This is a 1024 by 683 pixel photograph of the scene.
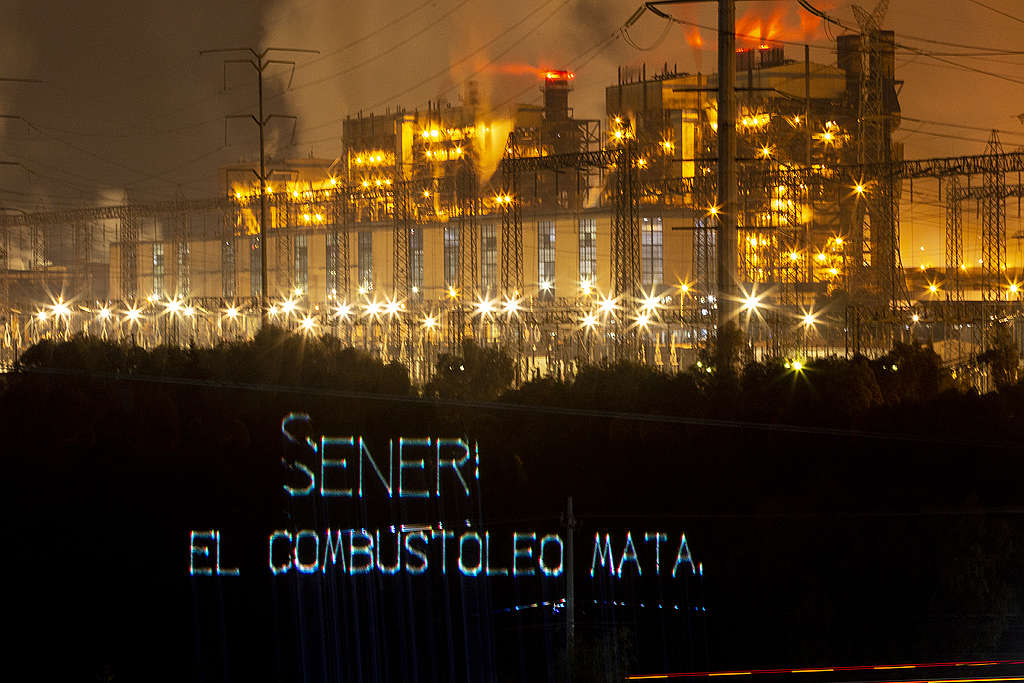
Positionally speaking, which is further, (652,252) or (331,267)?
(331,267)

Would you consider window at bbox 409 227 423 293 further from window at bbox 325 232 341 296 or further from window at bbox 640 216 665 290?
window at bbox 640 216 665 290

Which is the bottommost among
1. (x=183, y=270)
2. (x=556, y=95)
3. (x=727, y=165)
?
(x=727, y=165)

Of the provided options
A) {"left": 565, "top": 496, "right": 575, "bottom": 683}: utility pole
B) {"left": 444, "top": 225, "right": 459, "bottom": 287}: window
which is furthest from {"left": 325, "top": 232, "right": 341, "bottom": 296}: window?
{"left": 565, "top": 496, "right": 575, "bottom": 683}: utility pole

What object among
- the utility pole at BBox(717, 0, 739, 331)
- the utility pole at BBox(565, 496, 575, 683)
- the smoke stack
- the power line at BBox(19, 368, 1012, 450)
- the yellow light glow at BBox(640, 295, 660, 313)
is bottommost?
the utility pole at BBox(565, 496, 575, 683)

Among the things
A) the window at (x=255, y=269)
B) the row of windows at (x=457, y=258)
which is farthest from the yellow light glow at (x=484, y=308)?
the window at (x=255, y=269)

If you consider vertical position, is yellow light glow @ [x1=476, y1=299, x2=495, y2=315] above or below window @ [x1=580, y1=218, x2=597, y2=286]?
below

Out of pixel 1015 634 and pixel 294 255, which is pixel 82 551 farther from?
pixel 294 255

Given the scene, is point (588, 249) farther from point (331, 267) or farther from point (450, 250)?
point (331, 267)

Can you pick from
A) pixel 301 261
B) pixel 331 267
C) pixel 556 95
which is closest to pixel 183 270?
pixel 301 261
